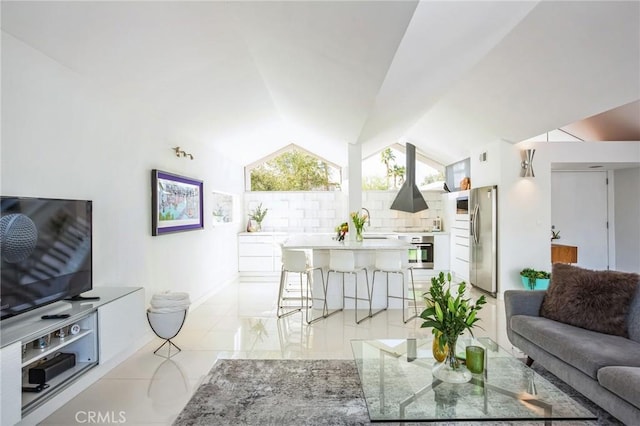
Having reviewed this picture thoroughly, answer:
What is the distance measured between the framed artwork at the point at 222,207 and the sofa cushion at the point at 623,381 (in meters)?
5.71

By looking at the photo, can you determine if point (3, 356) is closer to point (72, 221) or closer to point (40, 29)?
point (72, 221)

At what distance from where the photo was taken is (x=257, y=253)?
767 centimetres

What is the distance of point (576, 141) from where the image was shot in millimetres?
5641

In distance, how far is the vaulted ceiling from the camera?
2465 millimetres

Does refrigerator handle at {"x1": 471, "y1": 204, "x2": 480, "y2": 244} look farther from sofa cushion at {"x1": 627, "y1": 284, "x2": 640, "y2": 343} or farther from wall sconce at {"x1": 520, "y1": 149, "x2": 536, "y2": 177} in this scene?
sofa cushion at {"x1": 627, "y1": 284, "x2": 640, "y2": 343}

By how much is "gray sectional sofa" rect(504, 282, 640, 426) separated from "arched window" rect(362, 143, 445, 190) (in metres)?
5.30

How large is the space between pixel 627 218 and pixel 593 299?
466cm

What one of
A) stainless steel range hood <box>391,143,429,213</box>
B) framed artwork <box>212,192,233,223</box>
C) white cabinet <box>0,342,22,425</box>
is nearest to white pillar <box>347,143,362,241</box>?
stainless steel range hood <box>391,143,429,213</box>

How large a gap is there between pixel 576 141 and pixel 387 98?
3765 mm

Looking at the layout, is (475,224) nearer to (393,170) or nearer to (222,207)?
(393,170)

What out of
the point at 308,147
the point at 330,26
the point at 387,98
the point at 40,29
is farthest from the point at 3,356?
the point at 308,147

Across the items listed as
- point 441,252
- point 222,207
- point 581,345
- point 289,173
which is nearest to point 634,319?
point 581,345

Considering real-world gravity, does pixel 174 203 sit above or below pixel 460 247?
above

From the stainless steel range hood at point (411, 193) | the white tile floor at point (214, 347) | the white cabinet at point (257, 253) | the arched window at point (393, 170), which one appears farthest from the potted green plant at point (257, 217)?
the stainless steel range hood at point (411, 193)
